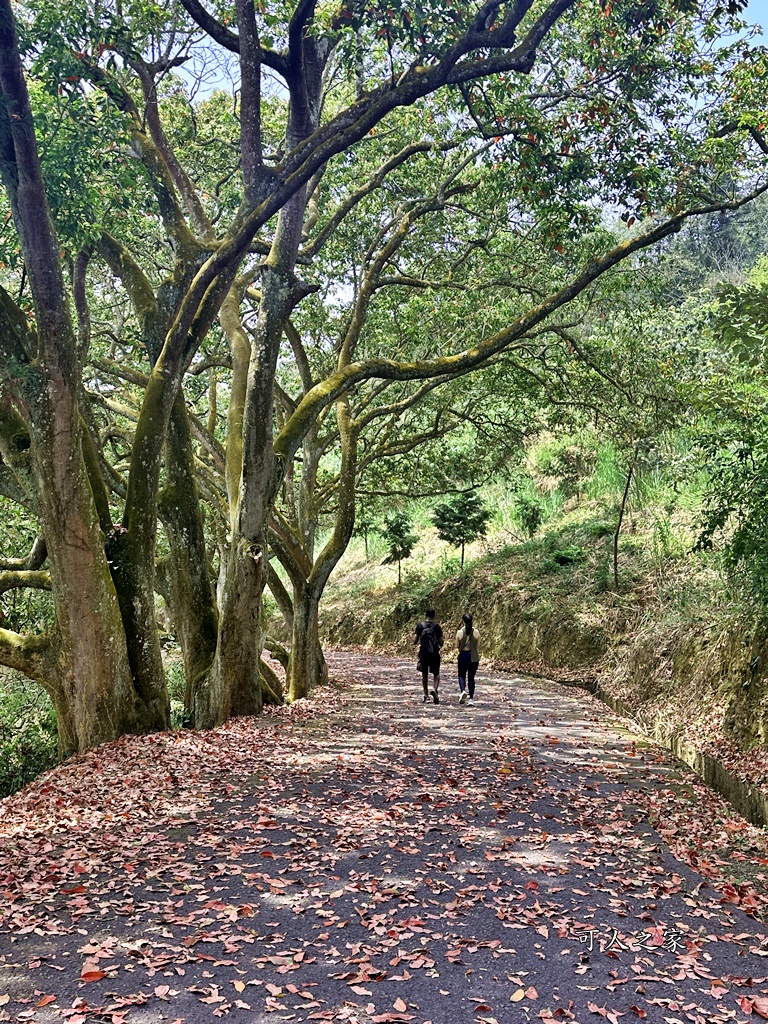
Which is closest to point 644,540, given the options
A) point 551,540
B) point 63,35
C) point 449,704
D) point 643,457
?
point 643,457

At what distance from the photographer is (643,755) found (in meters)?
11.3

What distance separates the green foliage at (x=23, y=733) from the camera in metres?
11.9

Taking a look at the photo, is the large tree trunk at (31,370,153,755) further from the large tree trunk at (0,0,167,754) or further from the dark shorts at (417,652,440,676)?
the dark shorts at (417,652,440,676)

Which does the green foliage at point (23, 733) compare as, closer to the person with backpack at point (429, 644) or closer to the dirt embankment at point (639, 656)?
the person with backpack at point (429, 644)

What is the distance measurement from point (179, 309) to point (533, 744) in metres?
7.71

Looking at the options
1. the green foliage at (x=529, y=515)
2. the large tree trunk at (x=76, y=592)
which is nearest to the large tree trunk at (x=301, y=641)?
the large tree trunk at (x=76, y=592)

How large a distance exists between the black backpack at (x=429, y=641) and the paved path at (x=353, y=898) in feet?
19.5

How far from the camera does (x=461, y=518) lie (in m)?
30.3

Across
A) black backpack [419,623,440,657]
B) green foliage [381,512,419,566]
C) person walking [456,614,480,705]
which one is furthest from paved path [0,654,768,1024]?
green foliage [381,512,419,566]

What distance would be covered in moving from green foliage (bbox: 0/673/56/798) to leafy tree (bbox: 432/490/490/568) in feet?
60.6

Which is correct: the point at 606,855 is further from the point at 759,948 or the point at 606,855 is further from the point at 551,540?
the point at 551,540

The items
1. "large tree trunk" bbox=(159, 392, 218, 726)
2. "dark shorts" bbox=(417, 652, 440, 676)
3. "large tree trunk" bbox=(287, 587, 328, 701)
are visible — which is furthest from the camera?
"large tree trunk" bbox=(287, 587, 328, 701)

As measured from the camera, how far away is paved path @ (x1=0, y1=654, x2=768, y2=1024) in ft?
14.2

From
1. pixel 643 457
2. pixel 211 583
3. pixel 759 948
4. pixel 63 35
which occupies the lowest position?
pixel 759 948
